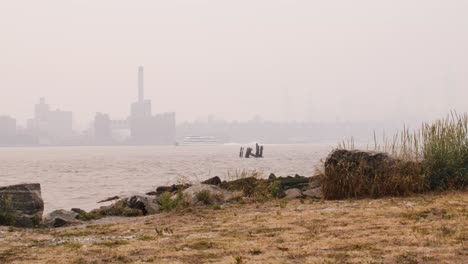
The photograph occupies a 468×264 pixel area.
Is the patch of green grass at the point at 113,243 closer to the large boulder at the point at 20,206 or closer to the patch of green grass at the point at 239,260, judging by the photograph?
the patch of green grass at the point at 239,260

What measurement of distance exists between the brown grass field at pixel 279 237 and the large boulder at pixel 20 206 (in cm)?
109

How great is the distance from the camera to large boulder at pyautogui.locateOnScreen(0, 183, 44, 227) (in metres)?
12.2

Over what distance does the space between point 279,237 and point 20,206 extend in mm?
7132

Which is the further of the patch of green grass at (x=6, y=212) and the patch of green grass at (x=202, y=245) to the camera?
the patch of green grass at (x=6, y=212)

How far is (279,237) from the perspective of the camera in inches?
330

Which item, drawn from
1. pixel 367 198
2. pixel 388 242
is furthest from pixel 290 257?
pixel 367 198

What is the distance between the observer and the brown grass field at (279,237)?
6.99m

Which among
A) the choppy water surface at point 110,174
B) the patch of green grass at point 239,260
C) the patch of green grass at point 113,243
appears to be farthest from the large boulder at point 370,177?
the patch of green grass at point 239,260

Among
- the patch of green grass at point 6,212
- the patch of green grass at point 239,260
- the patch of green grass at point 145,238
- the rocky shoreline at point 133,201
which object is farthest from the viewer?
the rocky shoreline at point 133,201

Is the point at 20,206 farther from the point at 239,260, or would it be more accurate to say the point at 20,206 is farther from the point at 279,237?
the point at 239,260

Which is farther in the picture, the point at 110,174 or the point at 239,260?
the point at 110,174

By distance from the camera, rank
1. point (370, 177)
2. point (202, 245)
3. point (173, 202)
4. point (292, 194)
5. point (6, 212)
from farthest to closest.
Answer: point (292, 194) → point (173, 202) → point (370, 177) → point (6, 212) → point (202, 245)

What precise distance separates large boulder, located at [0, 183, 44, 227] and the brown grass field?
3.56 feet

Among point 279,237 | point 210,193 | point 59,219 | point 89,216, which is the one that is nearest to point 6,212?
point 59,219
